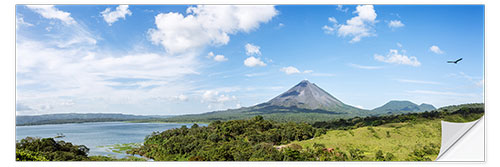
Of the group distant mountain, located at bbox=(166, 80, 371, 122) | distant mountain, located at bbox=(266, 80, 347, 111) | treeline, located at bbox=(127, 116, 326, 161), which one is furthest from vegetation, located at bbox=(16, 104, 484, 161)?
distant mountain, located at bbox=(266, 80, 347, 111)

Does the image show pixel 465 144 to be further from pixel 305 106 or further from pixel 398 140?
pixel 305 106

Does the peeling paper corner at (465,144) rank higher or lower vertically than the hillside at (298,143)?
higher

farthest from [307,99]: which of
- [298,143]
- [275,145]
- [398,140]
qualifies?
[398,140]

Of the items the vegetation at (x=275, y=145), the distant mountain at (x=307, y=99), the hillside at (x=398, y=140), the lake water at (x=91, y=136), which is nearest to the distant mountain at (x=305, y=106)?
the distant mountain at (x=307, y=99)

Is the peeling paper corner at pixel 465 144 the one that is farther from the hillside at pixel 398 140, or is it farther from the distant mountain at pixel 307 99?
the distant mountain at pixel 307 99

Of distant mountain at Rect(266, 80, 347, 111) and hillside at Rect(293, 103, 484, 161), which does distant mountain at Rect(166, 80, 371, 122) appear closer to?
distant mountain at Rect(266, 80, 347, 111)
